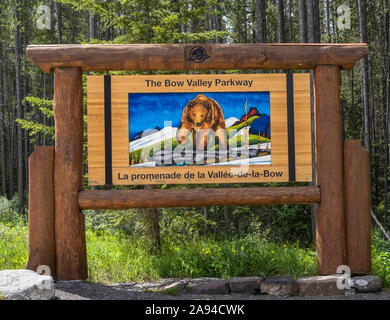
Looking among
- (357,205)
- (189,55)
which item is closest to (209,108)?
(189,55)

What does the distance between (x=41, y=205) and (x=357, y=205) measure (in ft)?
12.1

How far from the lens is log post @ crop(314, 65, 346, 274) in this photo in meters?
4.76

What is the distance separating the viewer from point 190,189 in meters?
4.78

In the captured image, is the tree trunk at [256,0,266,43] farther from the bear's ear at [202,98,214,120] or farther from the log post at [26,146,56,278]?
the log post at [26,146,56,278]

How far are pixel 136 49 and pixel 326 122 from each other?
2.39 metres

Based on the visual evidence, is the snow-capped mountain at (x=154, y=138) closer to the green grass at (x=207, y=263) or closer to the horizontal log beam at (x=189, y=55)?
the horizontal log beam at (x=189, y=55)

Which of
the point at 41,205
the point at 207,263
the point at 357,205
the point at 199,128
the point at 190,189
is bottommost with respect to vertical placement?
the point at 207,263

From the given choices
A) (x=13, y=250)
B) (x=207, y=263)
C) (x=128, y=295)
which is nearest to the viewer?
(x=128, y=295)

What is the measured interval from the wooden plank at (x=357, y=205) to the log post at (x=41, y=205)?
3482 mm

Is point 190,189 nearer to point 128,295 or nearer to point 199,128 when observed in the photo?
point 199,128

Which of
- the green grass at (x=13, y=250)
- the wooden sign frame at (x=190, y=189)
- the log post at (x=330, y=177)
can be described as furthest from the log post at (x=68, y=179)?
the log post at (x=330, y=177)

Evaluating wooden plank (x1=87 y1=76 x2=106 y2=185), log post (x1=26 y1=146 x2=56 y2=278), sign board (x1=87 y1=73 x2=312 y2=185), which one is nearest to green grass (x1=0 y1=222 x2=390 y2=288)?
log post (x1=26 y1=146 x2=56 y2=278)

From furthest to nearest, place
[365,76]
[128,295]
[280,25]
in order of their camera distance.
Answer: [280,25]
[365,76]
[128,295]
